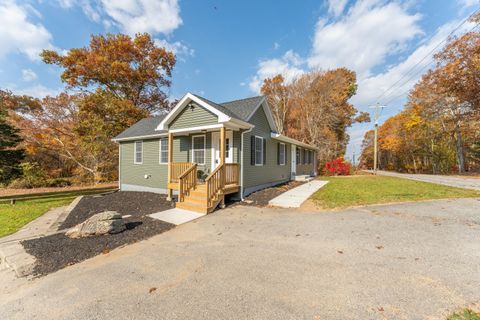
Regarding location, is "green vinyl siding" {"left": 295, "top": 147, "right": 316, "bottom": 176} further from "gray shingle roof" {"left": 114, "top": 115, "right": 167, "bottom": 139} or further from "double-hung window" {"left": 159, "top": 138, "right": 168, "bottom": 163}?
"gray shingle roof" {"left": 114, "top": 115, "right": 167, "bottom": 139}

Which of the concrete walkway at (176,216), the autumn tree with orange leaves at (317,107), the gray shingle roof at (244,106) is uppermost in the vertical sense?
the autumn tree with orange leaves at (317,107)

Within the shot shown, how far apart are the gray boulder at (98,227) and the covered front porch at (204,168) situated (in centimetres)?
242

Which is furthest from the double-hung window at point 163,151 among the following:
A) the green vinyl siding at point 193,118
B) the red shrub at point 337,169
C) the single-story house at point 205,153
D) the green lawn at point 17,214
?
the red shrub at point 337,169

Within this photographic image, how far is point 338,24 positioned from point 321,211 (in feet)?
38.8

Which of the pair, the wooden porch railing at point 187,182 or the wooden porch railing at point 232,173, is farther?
the wooden porch railing at point 232,173

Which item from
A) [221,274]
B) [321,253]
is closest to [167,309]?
[221,274]

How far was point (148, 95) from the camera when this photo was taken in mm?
21891

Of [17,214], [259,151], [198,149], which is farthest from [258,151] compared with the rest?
[17,214]

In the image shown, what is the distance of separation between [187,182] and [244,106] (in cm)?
467

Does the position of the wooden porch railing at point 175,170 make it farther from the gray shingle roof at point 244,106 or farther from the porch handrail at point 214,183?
the gray shingle roof at point 244,106

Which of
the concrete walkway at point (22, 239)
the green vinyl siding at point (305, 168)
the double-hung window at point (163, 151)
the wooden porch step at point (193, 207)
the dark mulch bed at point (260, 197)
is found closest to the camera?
the concrete walkway at point (22, 239)

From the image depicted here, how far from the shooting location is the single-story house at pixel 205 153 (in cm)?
741

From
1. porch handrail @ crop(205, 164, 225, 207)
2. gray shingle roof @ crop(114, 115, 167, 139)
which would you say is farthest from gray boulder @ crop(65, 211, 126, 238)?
gray shingle roof @ crop(114, 115, 167, 139)

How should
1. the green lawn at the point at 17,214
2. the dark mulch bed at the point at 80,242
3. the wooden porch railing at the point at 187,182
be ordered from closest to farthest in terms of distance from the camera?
the dark mulch bed at the point at 80,242 → the green lawn at the point at 17,214 → the wooden porch railing at the point at 187,182
